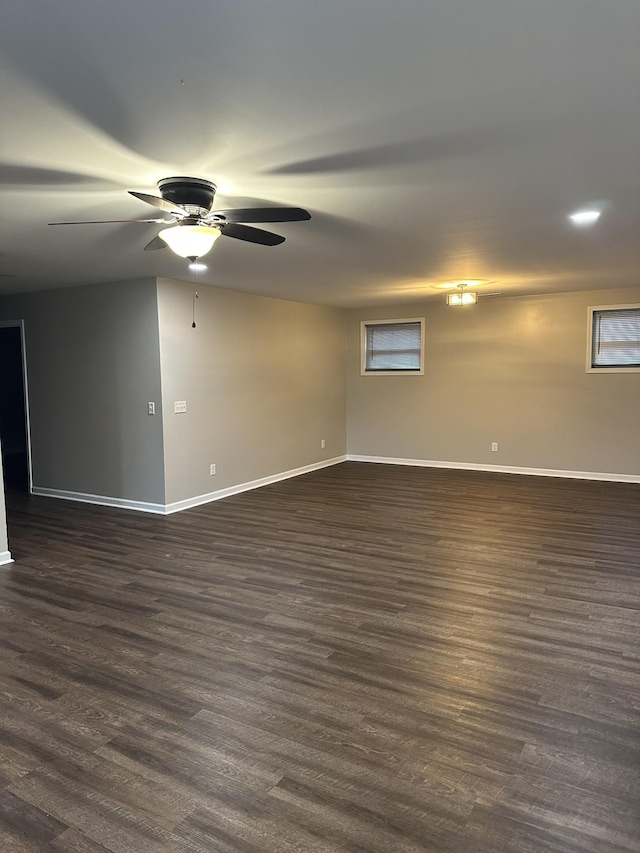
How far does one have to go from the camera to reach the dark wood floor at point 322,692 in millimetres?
1878

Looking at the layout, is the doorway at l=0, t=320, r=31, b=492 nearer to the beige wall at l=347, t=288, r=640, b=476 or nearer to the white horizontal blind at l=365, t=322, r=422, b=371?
the beige wall at l=347, t=288, r=640, b=476

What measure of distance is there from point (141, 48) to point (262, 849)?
2.38 metres

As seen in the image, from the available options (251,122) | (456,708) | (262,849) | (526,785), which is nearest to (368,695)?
(456,708)

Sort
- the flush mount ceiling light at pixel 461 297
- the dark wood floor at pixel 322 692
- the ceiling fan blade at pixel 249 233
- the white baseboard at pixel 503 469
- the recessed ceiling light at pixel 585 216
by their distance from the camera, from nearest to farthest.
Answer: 1. the dark wood floor at pixel 322 692
2. the ceiling fan blade at pixel 249 233
3. the recessed ceiling light at pixel 585 216
4. the flush mount ceiling light at pixel 461 297
5. the white baseboard at pixel 503 469

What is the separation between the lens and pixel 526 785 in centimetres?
202

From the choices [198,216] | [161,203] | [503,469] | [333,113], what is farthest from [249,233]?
[503,469]

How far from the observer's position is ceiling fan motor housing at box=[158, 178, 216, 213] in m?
2.70

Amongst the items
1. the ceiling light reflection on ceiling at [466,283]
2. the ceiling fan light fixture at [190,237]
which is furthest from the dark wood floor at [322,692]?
the ceiling light reflection on ceiling at [466,283]

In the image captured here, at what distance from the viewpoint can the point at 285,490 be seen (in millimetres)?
6992

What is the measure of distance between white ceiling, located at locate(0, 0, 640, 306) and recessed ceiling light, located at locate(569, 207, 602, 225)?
65mm

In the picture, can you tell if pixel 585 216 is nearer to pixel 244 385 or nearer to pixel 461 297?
pixel 461 297

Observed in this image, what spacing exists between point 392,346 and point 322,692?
6.62 m

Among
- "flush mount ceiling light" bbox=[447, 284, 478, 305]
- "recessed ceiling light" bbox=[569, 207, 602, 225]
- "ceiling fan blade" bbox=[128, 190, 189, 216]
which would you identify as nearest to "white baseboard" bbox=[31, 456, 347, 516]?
"flush mount ceiling light" bbox=[447, 284, 478, 305]

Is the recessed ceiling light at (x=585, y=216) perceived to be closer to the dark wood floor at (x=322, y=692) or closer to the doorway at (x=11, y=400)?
the dark wood floor at (x=322, y=692)
